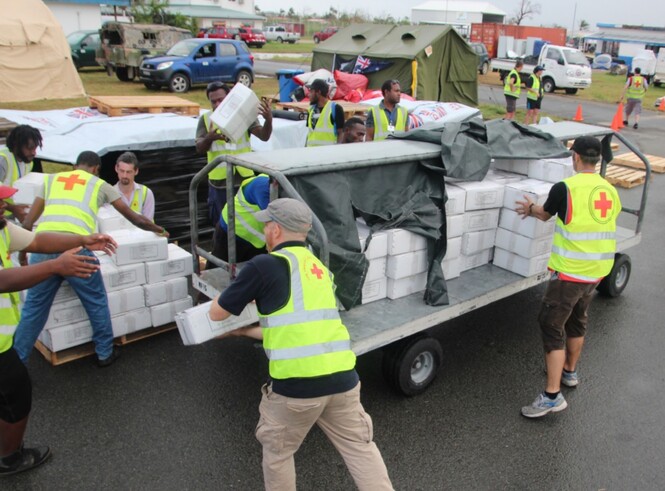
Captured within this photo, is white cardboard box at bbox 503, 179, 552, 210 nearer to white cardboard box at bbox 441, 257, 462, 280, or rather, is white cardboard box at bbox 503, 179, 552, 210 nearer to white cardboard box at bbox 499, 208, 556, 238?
white cardboard box at bbox 499, 208, 556, 238

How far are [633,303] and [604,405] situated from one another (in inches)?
94.2

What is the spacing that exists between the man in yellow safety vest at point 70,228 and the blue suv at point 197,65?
54.0 feet

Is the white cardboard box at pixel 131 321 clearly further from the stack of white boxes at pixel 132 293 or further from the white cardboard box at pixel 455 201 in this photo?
the white cardboard box at pixel 455 201

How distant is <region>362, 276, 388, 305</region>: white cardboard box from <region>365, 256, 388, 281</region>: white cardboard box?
0.11 ft

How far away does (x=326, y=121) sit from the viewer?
7.46 m

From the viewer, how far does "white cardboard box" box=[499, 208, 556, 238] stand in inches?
207

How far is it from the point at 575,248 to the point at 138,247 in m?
3.65

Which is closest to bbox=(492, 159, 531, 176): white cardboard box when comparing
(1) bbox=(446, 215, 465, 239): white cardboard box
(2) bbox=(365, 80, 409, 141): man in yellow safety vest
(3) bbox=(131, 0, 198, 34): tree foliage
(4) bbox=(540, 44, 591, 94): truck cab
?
(1) bbox=(446, 215, 465, 239): white cardboard box

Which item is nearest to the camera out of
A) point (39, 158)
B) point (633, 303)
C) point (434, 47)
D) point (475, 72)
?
point (633, 303)

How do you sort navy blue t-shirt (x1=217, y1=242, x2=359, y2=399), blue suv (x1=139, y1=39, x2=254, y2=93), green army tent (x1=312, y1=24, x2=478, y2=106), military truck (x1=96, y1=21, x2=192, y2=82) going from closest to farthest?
1. navy blue t-shirt (x1=217, y1=242, x2=359, y2=399)
2. green army tent (x1=312, y1=24, x2=478, y2=106)
3. blue suv (x1=139, y1=39, x2=254, y2=93)
4. military truck (x1=96, y1=21, x2=192, y2=82)

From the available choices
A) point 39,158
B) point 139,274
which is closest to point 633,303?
point 139,274

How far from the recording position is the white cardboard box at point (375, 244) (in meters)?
4.48

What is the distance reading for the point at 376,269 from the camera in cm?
464

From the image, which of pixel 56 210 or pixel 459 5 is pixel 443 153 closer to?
pixel 56 210
